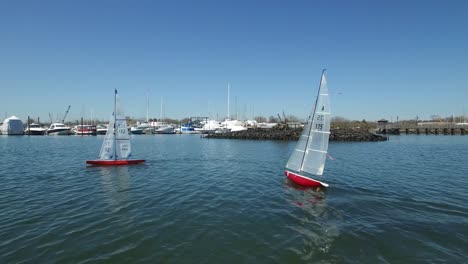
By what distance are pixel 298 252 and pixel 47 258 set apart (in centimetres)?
866

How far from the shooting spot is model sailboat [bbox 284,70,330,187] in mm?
18547

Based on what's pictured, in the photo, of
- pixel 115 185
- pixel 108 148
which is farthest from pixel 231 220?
pixel 108 148

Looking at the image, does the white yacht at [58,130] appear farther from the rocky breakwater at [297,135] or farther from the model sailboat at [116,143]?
the model sailboat at [116,143]

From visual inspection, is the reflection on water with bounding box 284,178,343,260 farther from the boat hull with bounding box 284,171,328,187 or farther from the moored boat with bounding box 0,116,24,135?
the moored boat with bounding box 0,116,24,135

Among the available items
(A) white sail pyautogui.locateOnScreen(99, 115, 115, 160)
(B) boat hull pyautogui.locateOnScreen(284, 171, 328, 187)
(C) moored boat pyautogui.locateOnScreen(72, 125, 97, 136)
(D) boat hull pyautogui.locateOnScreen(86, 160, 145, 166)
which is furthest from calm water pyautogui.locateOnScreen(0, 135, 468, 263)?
(C) moored boat pyautogui.locateOnScreen(72, 125, 97, 136)

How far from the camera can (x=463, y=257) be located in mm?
9188

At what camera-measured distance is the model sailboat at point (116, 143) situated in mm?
28906

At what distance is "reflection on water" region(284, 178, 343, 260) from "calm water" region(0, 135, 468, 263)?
0.15ft

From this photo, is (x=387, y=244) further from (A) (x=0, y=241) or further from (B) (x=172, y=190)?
(A) (x=0, y=241)

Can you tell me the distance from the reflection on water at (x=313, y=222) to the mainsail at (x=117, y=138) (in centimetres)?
1985

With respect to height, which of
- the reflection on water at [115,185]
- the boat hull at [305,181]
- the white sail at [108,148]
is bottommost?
the reflection on water at [115,185]

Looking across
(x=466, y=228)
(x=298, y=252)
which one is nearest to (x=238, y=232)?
(x=298, y=252)

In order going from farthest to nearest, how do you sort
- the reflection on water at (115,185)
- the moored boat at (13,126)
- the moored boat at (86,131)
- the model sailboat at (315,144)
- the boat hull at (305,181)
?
the moored boat at (13,126) → the moored boat at (86,131) → the boat hull at (305,181) → the model sailboat at (315,144) → the reflection on water at (115,185)

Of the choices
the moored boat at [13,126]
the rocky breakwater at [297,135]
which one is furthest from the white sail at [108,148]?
the moored boat at [13,126]
